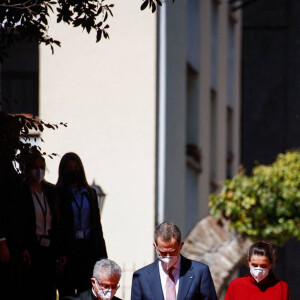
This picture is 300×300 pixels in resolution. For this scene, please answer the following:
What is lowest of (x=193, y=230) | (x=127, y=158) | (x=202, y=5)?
(x=193, y=230)

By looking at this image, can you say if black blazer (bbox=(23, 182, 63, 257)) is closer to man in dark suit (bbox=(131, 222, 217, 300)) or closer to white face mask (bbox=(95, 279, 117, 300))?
man in dark suit (bbox=(131, 222, 217, 300))

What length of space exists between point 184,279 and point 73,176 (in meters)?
1.94

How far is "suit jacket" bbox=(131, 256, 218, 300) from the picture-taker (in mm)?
8547

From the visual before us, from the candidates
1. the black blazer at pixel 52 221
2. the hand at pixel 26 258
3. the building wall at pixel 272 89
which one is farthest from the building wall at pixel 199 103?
the hand at pixel 26 258

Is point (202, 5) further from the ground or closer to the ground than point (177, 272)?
further from the ground

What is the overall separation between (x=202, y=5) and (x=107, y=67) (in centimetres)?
503

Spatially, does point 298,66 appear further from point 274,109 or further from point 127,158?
point 127,158

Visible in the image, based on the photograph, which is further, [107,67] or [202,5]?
[202,5]

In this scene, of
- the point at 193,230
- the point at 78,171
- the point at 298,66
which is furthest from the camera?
the point at 298,66

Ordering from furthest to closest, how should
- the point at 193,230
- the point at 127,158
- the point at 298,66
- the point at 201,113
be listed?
1. the point at 298,66
2. the point at 201,113
3. the point at 193,230
4. the point at 127,158

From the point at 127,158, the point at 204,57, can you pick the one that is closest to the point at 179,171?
the point at 127,158

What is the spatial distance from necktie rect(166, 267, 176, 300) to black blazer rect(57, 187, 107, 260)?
162 centimetres

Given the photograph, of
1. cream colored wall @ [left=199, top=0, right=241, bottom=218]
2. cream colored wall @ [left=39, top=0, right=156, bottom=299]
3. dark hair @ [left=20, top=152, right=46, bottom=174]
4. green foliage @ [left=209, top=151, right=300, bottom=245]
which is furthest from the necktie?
cream colored wall @ [left=199, top=0, right=241, bottom=218]

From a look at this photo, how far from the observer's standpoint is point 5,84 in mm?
16531
